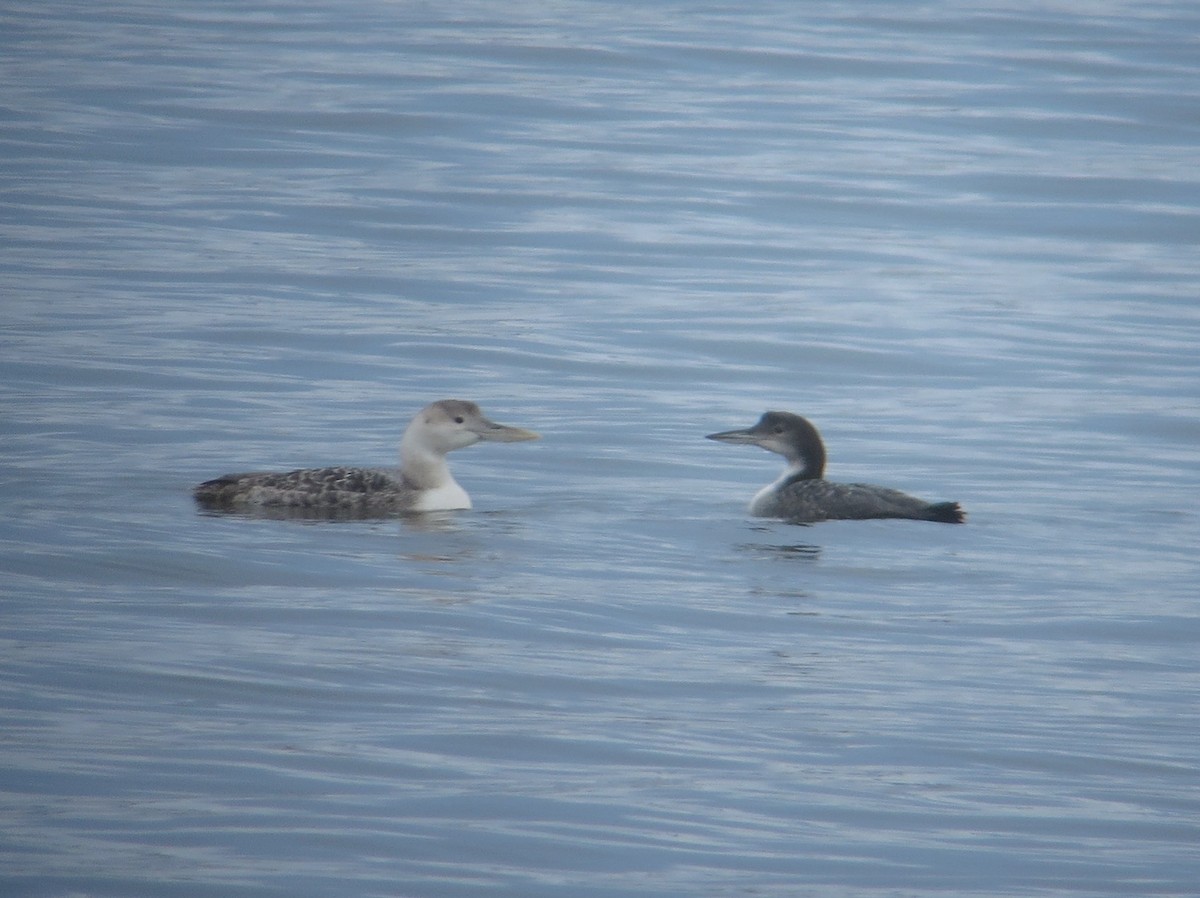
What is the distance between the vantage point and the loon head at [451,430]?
10.4 metres

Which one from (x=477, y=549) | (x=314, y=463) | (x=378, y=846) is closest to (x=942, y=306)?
(x=314, y=463)

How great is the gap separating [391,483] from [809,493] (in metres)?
2.02

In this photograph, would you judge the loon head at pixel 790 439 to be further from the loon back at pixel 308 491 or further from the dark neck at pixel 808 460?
the loon back at pixel 308 491

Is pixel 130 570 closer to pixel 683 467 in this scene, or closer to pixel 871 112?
pixel 683 467

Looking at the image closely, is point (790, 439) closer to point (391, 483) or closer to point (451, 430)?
point (451, 430)

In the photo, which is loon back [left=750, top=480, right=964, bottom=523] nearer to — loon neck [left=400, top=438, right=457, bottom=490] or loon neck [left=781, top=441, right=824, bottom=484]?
loon neck [left=781, top=441, right=824, bottom=484]

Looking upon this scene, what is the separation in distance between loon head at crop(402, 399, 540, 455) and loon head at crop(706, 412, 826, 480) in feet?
3.56

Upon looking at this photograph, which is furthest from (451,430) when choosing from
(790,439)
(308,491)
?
(790,439)

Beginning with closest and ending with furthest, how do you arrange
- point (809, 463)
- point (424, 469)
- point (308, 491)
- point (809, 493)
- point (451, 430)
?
point (308, 491)
point (424, 469)
point (809, 493)
point (451, 430)
point (809, 463)

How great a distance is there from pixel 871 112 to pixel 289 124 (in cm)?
772

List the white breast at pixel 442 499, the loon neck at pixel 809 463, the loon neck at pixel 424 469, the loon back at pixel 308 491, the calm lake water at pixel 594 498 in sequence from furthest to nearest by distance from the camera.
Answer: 1. the loon neck at pixel 809 463
2. the loon neck at pixel 424 469
3. the white breast at pixel 442 499
4. the loon back at pixel 308 491
5. the calm lake water at pixel 594 498

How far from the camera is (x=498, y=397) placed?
13250mm

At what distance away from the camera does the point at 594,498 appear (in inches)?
409

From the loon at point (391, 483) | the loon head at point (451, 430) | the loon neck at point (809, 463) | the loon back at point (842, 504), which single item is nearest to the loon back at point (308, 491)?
the loon at point (391, 483)
